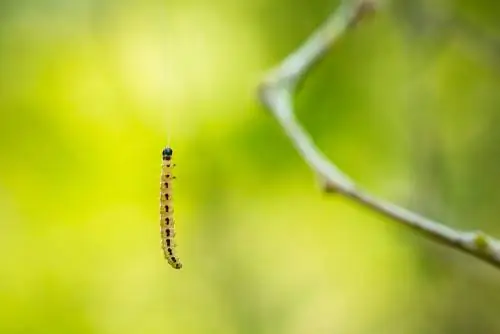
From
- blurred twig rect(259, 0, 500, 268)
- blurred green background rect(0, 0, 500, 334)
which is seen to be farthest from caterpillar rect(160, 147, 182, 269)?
blurred green background rect(0, 0, 500, 334)

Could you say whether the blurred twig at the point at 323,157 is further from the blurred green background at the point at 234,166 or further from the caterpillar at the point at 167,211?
the blurred green background at the point at 234,166

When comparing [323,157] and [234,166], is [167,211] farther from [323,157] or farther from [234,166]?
[234,166]

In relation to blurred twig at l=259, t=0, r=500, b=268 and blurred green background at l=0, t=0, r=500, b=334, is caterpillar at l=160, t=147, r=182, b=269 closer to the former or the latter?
blurred twig at l=259, t=0, r=500, b=268

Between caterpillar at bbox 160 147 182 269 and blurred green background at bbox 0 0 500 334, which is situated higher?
blurred green background at bbox 0 0 500 334

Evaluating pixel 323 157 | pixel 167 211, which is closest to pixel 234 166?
pixel 323 157

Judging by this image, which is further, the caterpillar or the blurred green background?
A: the blurred green background

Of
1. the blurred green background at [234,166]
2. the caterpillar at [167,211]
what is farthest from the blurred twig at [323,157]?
the blurred green background at [234,166]
